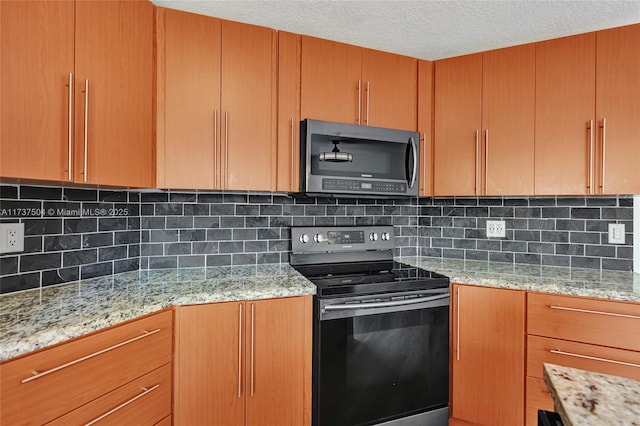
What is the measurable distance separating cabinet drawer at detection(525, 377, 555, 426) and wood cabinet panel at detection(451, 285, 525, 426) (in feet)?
0.10

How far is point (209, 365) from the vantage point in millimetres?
1436

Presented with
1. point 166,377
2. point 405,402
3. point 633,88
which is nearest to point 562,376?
point 405,402

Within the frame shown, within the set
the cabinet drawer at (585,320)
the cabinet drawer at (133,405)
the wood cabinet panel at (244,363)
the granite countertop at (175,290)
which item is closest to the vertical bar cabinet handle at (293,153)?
the granite countertop at (175,290)

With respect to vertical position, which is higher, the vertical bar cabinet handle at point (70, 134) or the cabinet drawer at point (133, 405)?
the vertical bar cabinet handle at point (70, 134)

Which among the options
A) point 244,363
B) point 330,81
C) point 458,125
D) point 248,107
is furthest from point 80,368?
point 458,125

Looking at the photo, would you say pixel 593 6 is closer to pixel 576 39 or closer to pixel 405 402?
→ pixel 576 39

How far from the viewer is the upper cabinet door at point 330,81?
187cm

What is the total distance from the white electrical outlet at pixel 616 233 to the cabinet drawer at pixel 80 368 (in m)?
2.47

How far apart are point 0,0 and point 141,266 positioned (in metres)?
1.30

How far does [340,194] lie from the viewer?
192 centimetres

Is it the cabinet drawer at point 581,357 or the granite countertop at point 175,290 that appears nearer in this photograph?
the granite countertop at point 175,290

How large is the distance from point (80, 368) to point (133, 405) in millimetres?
274

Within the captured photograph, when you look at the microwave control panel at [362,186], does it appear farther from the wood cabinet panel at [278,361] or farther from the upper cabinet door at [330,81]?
the wood cabinet panel at [278,361]

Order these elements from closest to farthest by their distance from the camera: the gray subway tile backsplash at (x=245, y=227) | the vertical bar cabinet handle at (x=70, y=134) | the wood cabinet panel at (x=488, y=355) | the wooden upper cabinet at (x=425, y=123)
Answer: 1. the vertical bar cabinet handle at (x=70, y=134)
2. the gray subway tile backsplash at (x=245, y=227)
3. the wood cabinet panel at (x=488, y=355)
4. the wooden upper cabinet at (x=425, y=123)
